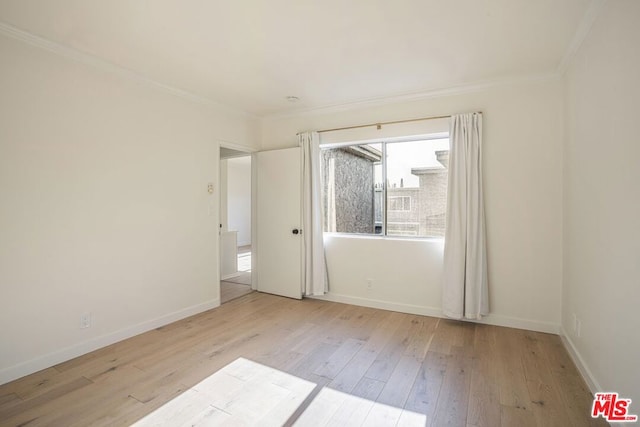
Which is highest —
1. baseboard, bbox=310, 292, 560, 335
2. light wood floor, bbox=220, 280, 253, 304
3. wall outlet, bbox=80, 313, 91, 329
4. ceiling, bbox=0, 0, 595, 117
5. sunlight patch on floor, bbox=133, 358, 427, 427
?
ceiling, bbox=0, 0, 595, 117

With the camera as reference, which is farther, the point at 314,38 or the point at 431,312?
the point at 431,312

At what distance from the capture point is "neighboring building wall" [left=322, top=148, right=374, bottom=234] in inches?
161

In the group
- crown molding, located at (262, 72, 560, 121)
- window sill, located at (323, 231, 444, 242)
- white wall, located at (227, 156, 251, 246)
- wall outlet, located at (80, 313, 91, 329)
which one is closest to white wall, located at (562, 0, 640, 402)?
crown molding, located at (262, 72, 560, 121)

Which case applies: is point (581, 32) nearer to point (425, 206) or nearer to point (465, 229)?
point (465, 229)

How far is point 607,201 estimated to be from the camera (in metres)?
1.90

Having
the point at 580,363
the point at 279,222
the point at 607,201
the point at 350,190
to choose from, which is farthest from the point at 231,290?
the point at 607,201

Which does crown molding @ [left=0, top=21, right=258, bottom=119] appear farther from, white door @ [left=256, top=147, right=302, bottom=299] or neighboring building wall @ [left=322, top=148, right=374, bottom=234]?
neighboring building wall @ [left=322, top=148, right=374, bottom=234]

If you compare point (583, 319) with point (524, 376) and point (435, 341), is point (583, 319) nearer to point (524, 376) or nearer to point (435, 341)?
point (524, 376)

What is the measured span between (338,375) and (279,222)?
2.44m

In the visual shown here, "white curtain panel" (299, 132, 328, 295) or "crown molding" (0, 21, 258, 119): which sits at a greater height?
"crown molding" (0, 21, 258, 119)

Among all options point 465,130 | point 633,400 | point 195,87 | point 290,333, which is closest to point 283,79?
point 195,87

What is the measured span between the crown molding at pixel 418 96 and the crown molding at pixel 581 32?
0.77ft

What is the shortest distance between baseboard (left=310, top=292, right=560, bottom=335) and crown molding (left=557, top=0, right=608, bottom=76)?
2453mm

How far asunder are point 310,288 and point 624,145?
340cm
